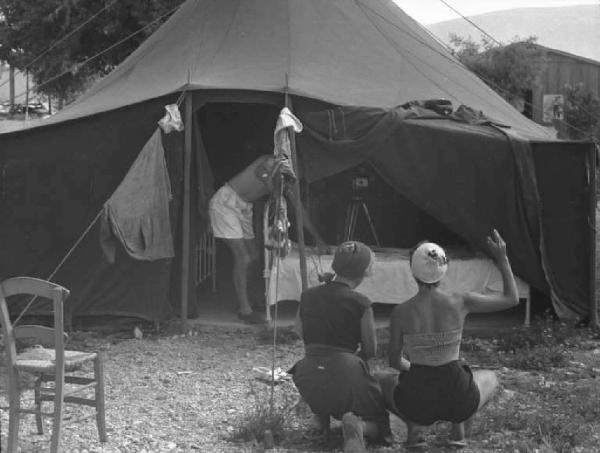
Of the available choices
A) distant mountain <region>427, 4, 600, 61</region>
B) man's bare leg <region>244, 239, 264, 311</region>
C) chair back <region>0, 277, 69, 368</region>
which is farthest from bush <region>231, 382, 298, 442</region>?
distant mountain <region>427, 4, 600, 61</region>

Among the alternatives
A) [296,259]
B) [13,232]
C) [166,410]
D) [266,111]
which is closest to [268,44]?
[266,111]

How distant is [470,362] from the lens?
7277 mm

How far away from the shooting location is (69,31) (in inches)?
744

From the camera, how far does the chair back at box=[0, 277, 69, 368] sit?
4621 millimetres

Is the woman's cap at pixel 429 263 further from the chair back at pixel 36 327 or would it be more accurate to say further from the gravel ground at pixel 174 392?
the chair back at pixel 36 327

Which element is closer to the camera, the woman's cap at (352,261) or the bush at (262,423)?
the woman's cap at (352,261)

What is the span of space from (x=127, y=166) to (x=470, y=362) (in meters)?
3.25

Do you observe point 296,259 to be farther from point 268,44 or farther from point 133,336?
point 268,44

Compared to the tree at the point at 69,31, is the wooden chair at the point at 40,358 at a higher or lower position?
lower

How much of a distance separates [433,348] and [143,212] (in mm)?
3535

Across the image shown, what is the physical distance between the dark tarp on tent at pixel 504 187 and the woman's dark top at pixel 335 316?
3127 millimetres

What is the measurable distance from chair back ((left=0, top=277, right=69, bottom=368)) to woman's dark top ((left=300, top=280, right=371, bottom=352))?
123 cm

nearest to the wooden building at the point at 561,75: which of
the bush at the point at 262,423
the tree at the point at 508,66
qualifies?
the tree at the point at 508,66

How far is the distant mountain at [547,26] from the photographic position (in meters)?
105
